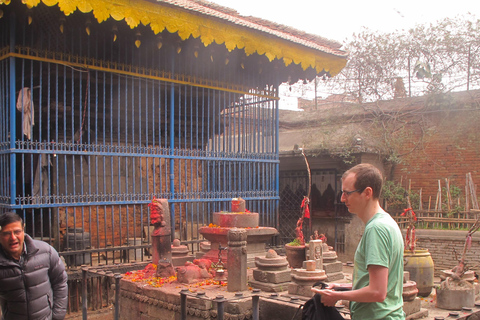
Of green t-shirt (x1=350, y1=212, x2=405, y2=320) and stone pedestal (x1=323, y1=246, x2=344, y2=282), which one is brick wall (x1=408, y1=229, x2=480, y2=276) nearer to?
stone pedestal (x1=323, y1=246, x2=344, y2=282)

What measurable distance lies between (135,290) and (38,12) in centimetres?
484

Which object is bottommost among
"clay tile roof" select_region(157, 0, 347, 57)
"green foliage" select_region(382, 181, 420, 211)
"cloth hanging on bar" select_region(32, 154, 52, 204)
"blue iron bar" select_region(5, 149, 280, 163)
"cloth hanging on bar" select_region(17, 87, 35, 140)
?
"green foliage" select_region(382, 181, 420, 211)

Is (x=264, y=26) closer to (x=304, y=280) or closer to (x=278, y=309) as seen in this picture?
(x=304, y=280)

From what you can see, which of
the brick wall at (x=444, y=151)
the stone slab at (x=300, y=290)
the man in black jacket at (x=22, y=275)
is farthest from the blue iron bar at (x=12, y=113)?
the brick wall at (x=444, y=151)

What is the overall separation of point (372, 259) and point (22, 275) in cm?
304

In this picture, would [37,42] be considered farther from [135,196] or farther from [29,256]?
[29,256]

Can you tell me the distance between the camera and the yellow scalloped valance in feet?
24.3

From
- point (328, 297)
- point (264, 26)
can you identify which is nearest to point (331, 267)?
point (328, 297)

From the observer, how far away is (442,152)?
43.6 feet

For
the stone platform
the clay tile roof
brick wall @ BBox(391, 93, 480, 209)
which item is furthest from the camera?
brick wall @ BBox(391, 93, 480, 209)

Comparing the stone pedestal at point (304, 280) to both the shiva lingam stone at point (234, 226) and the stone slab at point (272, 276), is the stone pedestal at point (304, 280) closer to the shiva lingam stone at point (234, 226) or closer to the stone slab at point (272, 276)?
the stone slab at point (272, 276)

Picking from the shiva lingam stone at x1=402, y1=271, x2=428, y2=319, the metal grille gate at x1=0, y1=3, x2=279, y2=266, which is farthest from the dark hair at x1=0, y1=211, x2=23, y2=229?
the shiva lingam stone at x1=402, y1=271, x2=428, y2=319

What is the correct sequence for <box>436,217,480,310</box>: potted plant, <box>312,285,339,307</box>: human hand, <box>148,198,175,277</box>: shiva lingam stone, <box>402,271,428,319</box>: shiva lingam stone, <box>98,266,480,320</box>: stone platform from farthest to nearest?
<box>148,198,175,277</box>: shiva lingam stone < <box>436,217,480,310</box>: potted plant < <box>98,266,480,320</box>: stone platform < <box>402,271,428,319</box>: shiva lingam stone < <box>312,285,339,307</box>: human hand

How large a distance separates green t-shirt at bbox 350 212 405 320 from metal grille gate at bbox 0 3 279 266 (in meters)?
5.63
